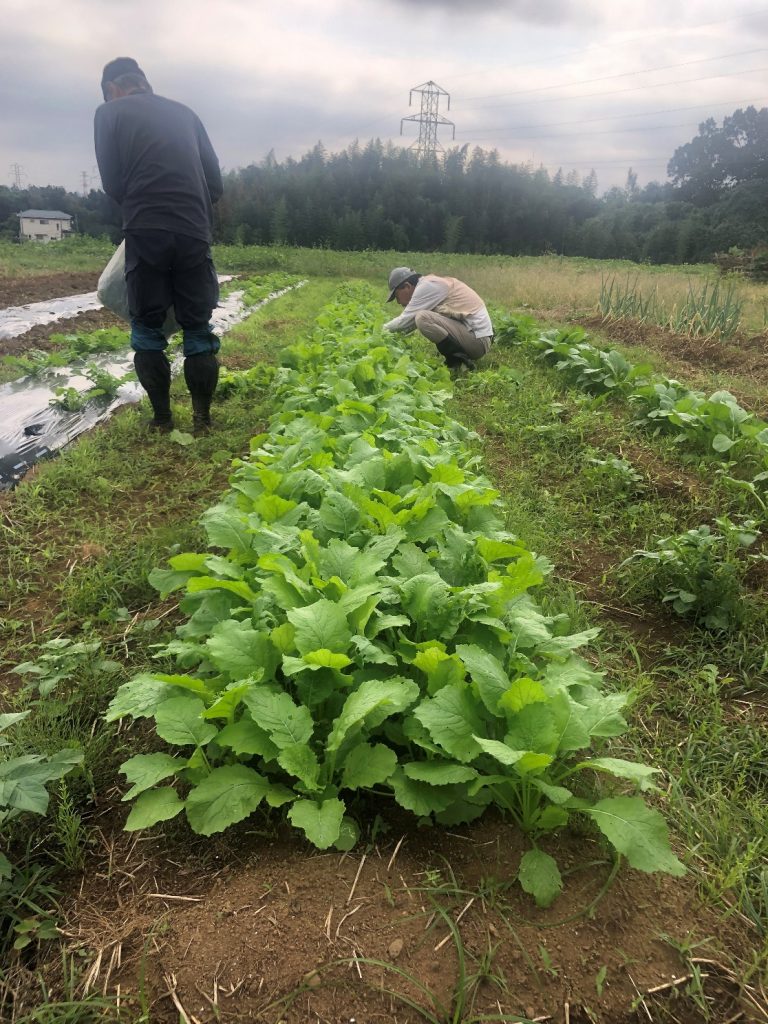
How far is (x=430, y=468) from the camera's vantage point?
2697 mm

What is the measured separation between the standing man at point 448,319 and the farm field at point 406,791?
3.19 metres

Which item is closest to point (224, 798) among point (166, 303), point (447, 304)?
point (166, 303)

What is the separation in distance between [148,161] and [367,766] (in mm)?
3914

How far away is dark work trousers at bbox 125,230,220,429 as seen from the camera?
3910mm

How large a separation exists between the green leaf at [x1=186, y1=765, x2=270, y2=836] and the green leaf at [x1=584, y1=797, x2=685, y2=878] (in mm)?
701

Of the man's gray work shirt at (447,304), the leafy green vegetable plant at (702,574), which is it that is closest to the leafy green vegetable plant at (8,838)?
the leafy green vegetable plant at (702,574)

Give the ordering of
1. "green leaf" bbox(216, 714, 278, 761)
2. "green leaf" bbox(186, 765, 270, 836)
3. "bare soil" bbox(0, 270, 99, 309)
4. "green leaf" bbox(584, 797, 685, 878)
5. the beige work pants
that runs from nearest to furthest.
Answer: "green leaf" bbox(584, 797, 685, 878) → "green leaf" bbox(186, 765, 270, 836) → "green leaf" bbox(216, 714, 278, 761) → the beige work pants → "bare soil" bbox(0, 270, 99, 309)

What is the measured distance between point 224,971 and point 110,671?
1.15 m

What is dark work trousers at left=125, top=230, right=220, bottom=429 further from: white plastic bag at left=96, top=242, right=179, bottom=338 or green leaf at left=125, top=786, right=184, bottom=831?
green leaf at left=125, top=786, right=184, bottom=831

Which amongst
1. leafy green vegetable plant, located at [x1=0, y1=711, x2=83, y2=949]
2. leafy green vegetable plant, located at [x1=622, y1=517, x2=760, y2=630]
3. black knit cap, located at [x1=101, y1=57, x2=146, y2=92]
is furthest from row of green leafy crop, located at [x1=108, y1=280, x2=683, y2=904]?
black knit cap, located at [x1=101, y1=57, x2=146, y2=92]

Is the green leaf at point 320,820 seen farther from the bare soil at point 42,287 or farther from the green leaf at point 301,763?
the bare soil at point 42,287

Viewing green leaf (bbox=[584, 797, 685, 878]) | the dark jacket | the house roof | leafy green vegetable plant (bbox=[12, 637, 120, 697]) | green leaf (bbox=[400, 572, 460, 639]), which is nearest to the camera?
green leaf (bbox=[584, 797, 685, 878])

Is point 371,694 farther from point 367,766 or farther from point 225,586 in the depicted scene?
point 225,586

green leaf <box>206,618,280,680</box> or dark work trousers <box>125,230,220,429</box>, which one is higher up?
dark work trousers <box>125,230,220,429</box>
